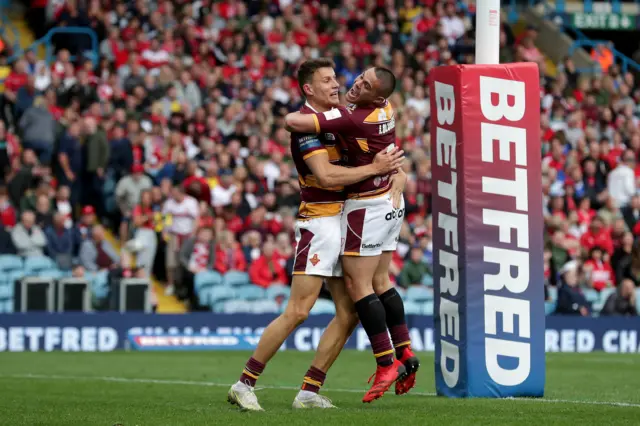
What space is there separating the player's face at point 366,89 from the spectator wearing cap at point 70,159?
42.7 feet

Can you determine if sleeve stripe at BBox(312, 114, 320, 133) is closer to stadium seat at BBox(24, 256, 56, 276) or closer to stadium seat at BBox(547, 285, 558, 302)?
stadium seat at BBox(24, 256, 56, 276)

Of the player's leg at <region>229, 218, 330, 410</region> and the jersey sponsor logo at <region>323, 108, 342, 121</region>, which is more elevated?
the jersey sponsor logo at <region>323, 108, 342, 121</region>

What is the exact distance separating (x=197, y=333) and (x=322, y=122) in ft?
37.7

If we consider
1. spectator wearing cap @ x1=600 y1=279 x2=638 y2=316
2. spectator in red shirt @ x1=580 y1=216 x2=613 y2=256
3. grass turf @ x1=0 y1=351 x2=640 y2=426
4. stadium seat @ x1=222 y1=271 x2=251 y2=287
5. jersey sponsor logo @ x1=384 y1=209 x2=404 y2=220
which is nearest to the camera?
grass turf @ x1=0 y1=351 x2=640 y2=426

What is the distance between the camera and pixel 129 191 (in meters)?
21.7

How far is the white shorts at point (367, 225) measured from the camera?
31.0ft

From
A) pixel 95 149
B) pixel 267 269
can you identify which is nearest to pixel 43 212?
pixel 95 149

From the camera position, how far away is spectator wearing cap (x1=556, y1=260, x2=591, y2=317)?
22.0m

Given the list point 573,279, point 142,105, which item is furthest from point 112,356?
point 573,279

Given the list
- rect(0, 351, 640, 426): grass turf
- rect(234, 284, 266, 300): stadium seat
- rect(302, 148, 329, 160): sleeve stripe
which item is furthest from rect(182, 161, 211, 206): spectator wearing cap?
rect(302, 148, 329, 160): sleeve stripe

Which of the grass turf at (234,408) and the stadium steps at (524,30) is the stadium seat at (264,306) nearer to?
the grass turf at (234,408)

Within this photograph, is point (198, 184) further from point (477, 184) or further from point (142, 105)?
point (477, 184)

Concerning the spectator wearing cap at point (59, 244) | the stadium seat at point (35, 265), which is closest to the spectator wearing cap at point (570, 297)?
the spectator wearing cap at point (59, 244)

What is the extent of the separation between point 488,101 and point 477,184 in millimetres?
661
